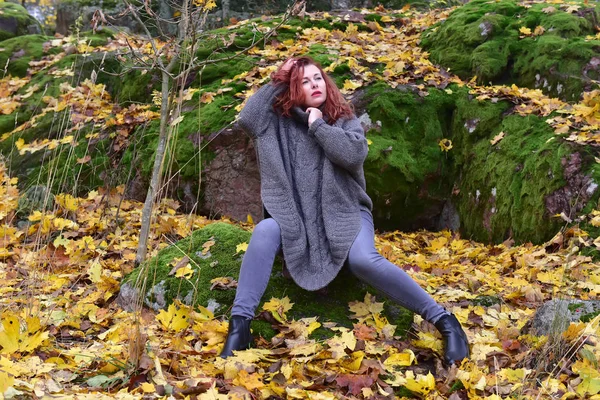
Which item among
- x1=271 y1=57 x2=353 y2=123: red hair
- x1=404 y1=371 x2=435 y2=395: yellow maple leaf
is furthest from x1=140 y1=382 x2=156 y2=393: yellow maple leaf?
x1=271 y1=57 x2=353 y2=123: red hair

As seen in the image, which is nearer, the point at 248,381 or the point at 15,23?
the point at 248,381

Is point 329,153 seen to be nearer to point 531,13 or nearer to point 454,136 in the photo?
point 454,136

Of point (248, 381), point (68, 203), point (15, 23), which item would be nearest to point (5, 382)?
point (248, 381)

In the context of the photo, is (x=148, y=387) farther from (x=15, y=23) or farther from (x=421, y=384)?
(x=15, y=23)

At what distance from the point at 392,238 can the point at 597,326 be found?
239cm

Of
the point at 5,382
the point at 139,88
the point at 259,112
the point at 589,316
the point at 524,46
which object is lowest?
the point at 589,316

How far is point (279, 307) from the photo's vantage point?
103 inches

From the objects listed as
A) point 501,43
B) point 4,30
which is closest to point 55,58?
point 4,30

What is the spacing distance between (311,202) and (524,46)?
12.7 ft

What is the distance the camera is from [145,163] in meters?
4.71

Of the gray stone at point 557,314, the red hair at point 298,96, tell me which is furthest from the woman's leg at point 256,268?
the gray stone at point 557,314

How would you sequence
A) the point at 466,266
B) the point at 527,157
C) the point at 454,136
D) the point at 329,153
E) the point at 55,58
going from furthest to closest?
1. the point at 55,58
2. the point at 454,136
3. the point at 527,157
4. the point at 466,266
5. the point at 329,153

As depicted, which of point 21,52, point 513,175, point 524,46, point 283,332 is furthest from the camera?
point 21,52

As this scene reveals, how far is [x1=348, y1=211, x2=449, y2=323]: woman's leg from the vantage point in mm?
2400
